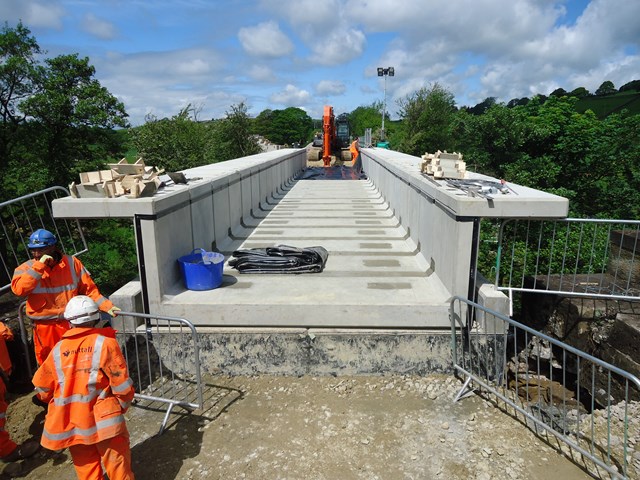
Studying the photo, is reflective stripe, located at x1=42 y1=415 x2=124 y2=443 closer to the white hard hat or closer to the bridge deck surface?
the white hard hat

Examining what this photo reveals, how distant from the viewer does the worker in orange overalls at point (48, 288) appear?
165 inches

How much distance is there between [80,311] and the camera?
320cm

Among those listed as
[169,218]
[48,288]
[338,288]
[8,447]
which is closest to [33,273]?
[48,288]

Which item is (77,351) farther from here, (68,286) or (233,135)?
(233,135)

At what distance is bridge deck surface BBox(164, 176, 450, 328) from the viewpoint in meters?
5.07

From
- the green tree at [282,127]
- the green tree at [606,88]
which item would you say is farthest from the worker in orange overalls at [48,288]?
the green tree at [282,127]

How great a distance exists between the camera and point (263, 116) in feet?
403

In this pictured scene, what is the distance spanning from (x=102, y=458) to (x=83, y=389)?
0.53 m

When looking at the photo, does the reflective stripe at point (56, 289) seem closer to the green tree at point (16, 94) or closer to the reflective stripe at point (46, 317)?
the reflective stripe at point (46, 317)

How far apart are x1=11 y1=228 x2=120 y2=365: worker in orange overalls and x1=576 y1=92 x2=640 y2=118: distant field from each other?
48.5 m

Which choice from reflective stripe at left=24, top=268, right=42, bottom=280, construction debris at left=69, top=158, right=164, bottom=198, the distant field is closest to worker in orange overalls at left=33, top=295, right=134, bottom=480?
reflective stripe at left=24, top=268, right=42, bottom=280

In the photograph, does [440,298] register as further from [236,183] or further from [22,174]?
[22,174]

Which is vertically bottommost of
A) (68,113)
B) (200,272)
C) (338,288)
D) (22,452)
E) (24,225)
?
(24,225)

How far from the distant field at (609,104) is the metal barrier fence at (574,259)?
3349 cm
